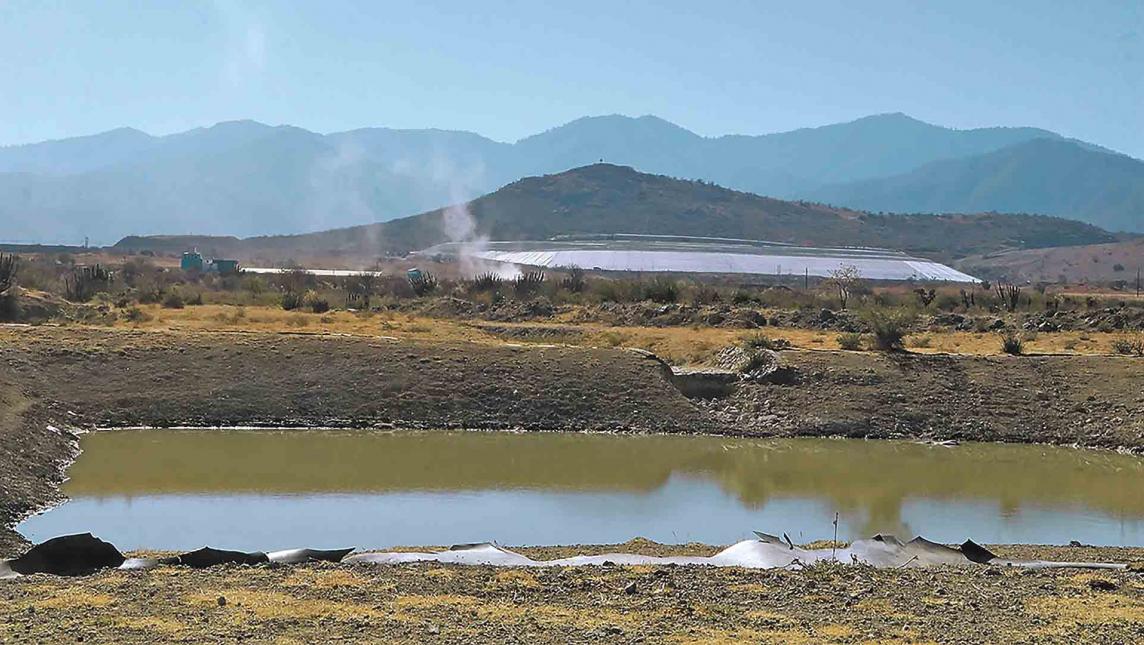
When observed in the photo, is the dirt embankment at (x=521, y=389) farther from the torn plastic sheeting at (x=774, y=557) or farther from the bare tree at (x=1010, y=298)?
the bare tree at (x=1010, y=298)

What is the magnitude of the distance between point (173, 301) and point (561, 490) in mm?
31128

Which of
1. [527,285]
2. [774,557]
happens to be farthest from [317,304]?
[774,557]

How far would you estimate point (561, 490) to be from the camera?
74.1ft

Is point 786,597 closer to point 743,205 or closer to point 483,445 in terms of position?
point 483,445

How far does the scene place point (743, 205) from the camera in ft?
494

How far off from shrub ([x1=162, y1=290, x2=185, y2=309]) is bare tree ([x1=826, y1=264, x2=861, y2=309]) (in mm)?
31892

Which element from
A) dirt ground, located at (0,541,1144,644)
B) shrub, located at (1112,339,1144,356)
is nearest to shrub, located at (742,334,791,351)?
shrub, located at (1112,339,1144,356)

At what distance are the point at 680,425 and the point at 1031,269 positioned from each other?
101m

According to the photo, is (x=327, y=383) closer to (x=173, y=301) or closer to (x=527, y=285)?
(x=173, y=301)

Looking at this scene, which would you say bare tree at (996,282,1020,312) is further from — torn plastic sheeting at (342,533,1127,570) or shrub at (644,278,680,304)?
torn plastic sheeting at (342,533,1127,570)

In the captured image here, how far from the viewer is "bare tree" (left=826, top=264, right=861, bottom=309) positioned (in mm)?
71150

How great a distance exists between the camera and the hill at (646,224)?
135 m

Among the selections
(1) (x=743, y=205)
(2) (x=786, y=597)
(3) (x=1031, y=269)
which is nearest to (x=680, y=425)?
(2) (x=786, y=597)

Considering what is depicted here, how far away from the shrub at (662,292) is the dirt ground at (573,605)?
140 feet
